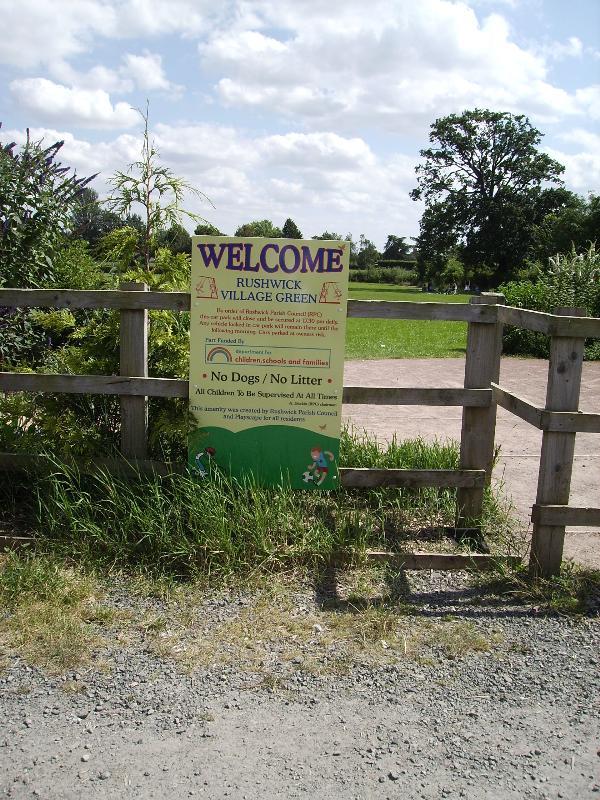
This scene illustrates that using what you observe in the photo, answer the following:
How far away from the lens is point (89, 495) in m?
4.93

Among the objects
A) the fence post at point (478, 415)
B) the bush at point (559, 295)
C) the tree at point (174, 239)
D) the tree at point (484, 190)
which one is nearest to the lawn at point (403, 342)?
the bush at point (559, 295)

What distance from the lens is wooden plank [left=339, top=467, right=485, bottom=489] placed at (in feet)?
16.6

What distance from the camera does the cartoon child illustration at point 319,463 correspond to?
5.07 meters

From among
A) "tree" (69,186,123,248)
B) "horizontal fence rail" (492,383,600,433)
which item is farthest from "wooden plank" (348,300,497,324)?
"tree" (69,186,123,248)

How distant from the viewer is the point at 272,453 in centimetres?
508

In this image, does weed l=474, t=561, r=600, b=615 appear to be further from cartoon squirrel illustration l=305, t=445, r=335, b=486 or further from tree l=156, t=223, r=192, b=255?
tree l=156, t=223, r=192, b=255

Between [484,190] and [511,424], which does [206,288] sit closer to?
[511,424]

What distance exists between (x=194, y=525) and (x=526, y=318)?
96.0 inches

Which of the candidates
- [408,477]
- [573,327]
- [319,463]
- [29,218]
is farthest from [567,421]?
[29,218]

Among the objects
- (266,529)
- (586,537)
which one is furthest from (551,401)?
(266,529)

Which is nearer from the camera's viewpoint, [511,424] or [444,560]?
[444,560]

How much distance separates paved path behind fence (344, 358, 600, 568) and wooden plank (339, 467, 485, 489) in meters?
0.82

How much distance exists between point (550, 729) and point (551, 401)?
78.9 inches

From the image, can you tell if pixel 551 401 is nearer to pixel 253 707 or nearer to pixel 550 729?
pixel 550 729
